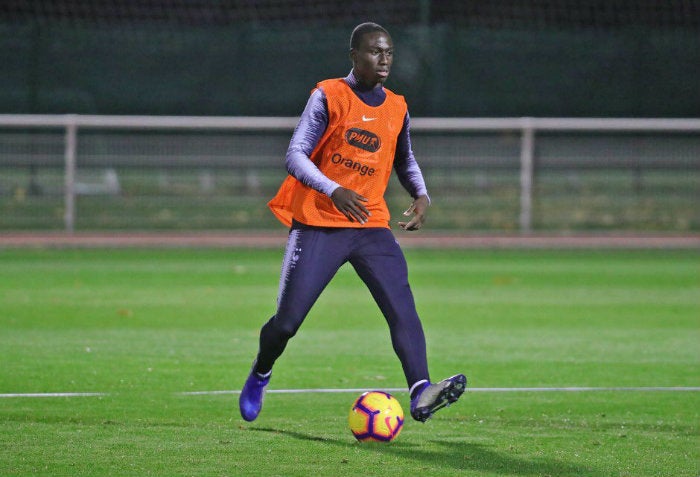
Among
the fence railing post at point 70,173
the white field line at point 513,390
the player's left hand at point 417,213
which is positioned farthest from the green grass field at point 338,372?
the fence railing post at point 70,173

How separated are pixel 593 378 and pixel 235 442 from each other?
337 centimetres

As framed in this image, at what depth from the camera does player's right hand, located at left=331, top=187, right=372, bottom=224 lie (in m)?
6.69

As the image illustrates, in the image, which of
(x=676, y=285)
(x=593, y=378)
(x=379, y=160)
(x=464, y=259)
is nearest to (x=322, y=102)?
(x=379, y=160)

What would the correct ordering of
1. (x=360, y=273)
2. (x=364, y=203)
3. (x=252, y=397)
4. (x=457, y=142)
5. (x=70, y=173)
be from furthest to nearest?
(x=457, y=142)
(x=70, y=173)
(x=252, y=397)
(x=360, y=273)
(x=364, y=203)

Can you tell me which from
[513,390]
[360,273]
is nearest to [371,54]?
[360,273]

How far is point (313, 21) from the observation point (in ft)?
87.1

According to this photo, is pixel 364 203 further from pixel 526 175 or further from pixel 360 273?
pixel 526 175

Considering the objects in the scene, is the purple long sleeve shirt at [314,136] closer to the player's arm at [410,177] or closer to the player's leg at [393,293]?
the player's arm at [410,177]

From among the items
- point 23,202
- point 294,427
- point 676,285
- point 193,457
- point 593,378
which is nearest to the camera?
point 193,457

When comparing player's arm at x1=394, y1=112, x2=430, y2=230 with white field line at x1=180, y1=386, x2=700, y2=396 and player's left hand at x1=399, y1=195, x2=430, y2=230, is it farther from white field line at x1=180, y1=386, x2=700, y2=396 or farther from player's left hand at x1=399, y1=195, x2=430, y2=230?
white field line at x1=180, y1=386, x2=700, y2=396

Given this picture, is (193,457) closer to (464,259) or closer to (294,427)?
(294,427)

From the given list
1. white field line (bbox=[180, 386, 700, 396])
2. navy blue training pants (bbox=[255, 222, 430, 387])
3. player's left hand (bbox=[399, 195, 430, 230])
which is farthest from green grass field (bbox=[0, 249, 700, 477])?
player's left hand (bbox=[399, 195, 430, 230])

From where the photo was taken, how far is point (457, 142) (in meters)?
25.0

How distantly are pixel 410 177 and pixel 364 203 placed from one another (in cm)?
63
